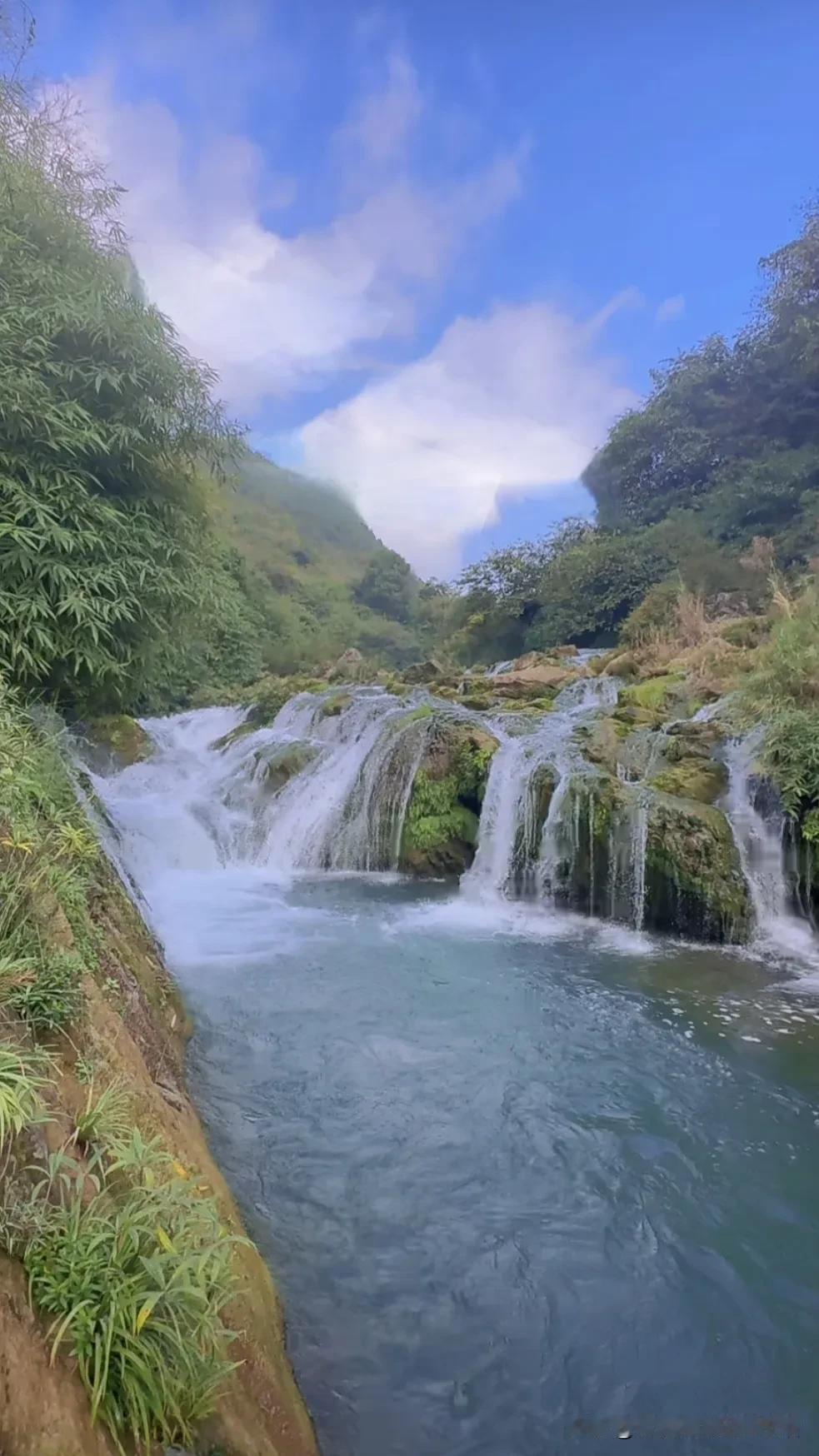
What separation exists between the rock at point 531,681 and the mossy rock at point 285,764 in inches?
153

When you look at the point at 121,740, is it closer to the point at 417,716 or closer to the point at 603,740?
the point at 417,716

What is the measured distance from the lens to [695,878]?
7699mm

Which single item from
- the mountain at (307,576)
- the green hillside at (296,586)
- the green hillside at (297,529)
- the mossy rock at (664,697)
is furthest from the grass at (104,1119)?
the green hillside at (297,529)

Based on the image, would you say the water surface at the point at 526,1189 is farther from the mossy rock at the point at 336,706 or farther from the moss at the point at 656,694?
the mossy rock at the point at 336,706

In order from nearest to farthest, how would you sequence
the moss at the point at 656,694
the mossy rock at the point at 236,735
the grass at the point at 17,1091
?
the grass at the point at 17,1091 → the moss at the point at 656,694 → the mossy rock at the point at 236,735

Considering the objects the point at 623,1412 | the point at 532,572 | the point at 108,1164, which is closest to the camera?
the point at 108,1164

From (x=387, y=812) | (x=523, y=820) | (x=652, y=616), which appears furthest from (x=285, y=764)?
(x=652, y=616)

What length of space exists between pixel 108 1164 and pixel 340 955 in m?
4.77

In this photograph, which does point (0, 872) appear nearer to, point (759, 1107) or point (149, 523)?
point (149, 523)

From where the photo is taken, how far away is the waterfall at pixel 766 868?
736cm

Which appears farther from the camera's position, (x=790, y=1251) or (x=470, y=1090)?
(x=470, y=1090)

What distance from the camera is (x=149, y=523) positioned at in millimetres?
5934

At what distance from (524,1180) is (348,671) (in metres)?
17.9

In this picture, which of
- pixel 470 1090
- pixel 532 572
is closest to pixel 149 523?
pixel 470 1090
